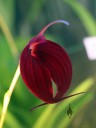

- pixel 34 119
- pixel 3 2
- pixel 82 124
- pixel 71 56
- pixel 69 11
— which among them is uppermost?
pixel 3 2

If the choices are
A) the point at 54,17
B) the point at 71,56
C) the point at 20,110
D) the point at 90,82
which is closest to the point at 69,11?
the point at 54,17

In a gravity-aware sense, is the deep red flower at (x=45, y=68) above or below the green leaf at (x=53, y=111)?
above

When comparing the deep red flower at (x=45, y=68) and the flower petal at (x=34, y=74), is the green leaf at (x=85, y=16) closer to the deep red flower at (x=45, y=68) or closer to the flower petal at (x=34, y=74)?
the deep red flower at (x=45, y=68)

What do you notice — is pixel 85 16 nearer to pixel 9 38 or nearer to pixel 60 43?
pixel 60 43

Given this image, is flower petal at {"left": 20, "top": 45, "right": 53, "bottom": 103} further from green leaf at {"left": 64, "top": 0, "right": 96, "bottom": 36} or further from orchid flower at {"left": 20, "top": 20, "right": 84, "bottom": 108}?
green leaf at {"left": 64, "top": 0, "right": 96, "bottom": 36}

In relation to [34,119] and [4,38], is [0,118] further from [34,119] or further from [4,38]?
[4,38]

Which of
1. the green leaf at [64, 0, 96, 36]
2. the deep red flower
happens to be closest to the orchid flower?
the deep red flower

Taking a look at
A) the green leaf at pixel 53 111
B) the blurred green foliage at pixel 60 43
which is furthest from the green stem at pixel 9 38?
the green leaf at pixel 53 111
